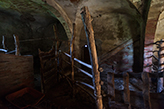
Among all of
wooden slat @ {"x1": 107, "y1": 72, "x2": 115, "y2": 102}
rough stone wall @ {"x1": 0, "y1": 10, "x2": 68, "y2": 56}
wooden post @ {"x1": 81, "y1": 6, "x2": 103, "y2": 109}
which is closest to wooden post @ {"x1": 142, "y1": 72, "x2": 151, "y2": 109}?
wooden slat @ {"x1": 107, "y1": 72, "x2": 115, "y2": 102}

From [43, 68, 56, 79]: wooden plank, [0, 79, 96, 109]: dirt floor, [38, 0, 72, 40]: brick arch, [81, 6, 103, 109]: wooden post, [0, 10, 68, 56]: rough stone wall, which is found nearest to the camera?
[81, 6, 103, 109]: wooden post

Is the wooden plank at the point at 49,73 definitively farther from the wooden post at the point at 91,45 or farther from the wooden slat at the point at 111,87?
the wooden slat at the point at 111,87

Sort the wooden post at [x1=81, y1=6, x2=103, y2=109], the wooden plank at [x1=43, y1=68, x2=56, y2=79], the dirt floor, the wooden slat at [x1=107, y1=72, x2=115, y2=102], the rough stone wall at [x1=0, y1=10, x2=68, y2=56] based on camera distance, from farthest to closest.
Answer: the rough stone wall at [x1=0, y1=10, x2=68, y2=56]
the wooden plank at [x1=43, y1=68, x2=56, y2=79]
the dirt floor
the wooden slat at [x1=107, y1=72, x2=115, y2=102]
the wooden post at [x1=81, y1=6, x2=103, y2=109]

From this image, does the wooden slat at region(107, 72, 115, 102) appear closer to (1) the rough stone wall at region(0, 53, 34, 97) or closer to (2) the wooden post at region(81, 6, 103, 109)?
(2) the wooden post at region(81, 6, 103, 109)

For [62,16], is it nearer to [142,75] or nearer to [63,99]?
[63,99]

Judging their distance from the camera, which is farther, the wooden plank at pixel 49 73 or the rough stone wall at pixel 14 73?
the wooden plank at pixel 49 73

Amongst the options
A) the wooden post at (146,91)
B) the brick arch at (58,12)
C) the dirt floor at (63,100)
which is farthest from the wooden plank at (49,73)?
the wooden post at (146,91)

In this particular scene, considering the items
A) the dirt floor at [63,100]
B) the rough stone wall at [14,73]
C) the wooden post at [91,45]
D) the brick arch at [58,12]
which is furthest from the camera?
the brick arch at [58,12]

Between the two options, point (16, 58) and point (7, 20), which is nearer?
point (16, 58)

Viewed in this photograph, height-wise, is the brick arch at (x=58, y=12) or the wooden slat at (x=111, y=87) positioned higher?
the brick arch at (x=58, y=12)

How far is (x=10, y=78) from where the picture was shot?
9.61 ft

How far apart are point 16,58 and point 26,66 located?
19.0 inches

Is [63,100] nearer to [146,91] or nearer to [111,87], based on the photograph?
[111,87]

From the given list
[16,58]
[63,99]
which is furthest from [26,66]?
[63,99]
